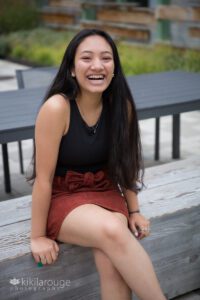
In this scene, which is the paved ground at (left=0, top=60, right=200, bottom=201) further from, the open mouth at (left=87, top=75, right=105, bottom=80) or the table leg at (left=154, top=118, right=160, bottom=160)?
the open mouth at (left=87, top=75, right=105, bottom=80)

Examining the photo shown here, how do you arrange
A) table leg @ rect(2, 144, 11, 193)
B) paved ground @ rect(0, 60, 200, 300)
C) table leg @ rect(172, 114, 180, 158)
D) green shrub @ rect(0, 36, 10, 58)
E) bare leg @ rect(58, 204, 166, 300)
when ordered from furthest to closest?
green shrub @ rect(0, 36, 10, 58), table leg @ rect(172, 114, 180, 158), paved ground @ rect(0, 60, 200, 300), table leg @ rect(2, 144, 11, 193), bare leg @ rect(58, 204, 166, 300)

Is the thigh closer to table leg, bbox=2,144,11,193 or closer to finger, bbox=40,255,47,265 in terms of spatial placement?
finger, bbox=40,255,47,265

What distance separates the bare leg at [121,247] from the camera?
2.16 m

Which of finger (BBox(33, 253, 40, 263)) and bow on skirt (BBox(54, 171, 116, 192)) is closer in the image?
finger (BBox(33, 253, 40, 263))

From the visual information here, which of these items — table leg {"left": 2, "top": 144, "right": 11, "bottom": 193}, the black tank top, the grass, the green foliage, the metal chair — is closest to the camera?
the black tank top

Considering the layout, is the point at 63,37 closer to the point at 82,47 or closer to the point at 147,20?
the point at 147,20

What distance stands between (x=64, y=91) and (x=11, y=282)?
875 mm

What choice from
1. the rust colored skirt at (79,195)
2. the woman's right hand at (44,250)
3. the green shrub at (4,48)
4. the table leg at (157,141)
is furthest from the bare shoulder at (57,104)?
the green shrub at (4,48)

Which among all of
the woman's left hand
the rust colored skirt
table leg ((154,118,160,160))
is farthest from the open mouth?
table leg ((154,118,160,160))

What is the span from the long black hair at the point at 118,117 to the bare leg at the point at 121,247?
305mm

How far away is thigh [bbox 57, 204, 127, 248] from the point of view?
2223mm

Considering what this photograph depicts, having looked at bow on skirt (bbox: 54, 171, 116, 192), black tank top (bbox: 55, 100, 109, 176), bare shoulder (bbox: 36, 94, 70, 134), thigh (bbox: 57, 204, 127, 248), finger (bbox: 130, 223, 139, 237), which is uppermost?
bare shoulder (bbox: 36, 94, 70, 134)

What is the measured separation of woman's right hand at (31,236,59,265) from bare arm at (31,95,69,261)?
0.02 m

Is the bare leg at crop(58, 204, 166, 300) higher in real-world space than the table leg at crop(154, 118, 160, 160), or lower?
higher
